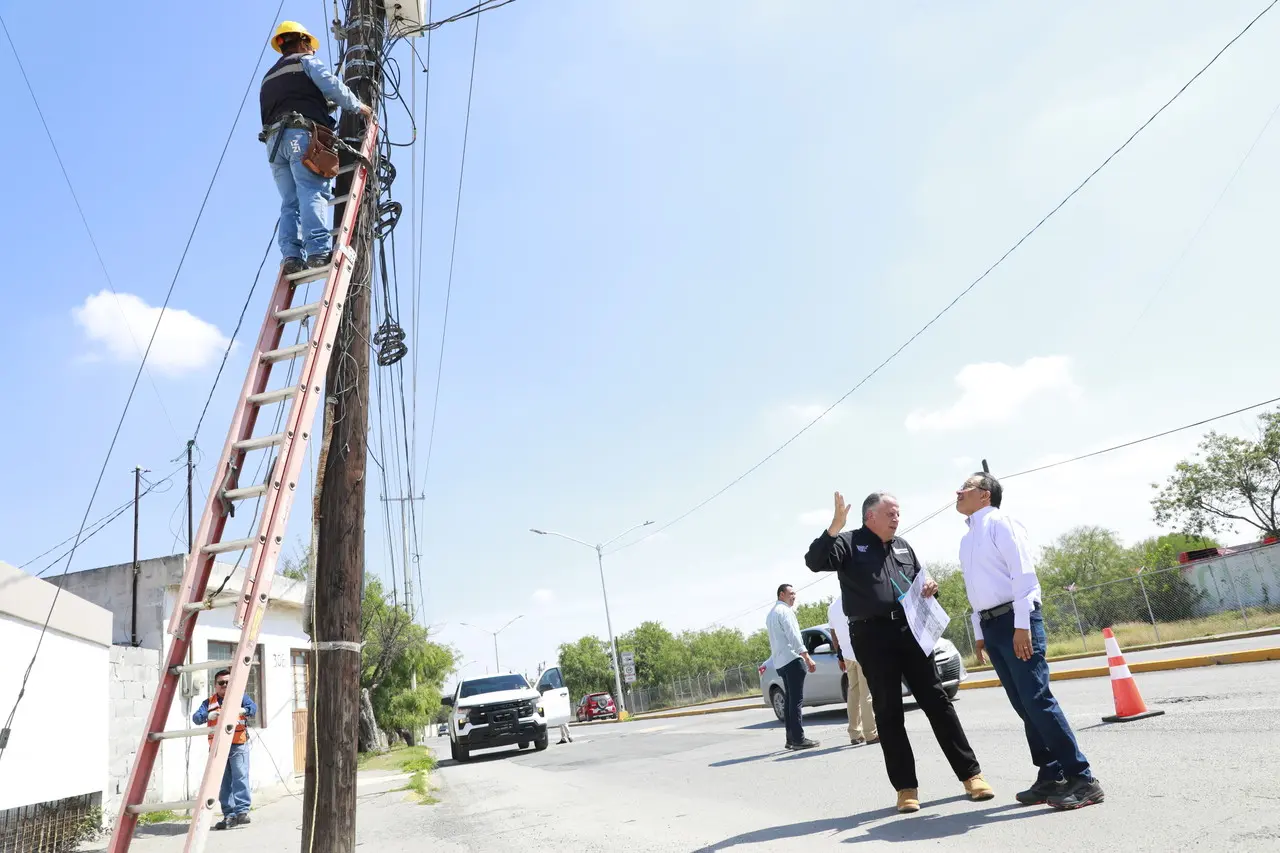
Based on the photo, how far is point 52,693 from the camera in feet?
27.6

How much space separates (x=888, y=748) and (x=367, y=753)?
2735 centimetres

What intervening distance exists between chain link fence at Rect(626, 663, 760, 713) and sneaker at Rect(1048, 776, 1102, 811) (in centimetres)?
3197

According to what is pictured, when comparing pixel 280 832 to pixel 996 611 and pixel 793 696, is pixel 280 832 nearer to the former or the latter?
pixel 793 696

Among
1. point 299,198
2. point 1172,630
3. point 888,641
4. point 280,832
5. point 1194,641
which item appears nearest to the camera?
point 888,641

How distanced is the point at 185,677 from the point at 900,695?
37.7ft

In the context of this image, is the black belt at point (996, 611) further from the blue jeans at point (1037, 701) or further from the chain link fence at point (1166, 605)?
the chain link fence at point (1166, 605)

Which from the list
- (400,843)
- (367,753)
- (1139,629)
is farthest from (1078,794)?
(367,753)

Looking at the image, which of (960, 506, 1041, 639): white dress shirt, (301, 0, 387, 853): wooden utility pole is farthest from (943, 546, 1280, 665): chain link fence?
(301, 0, 387, 853): wooden utility pole

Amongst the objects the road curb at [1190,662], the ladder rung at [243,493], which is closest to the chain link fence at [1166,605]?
the road curb at [1190,662]

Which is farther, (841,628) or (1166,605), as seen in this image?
(1166,605)

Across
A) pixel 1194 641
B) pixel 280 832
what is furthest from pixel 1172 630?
pixel 280 832

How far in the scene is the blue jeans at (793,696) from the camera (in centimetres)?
1020

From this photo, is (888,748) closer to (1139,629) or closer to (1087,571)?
(1139,629)

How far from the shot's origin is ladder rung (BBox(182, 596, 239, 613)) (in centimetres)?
448
